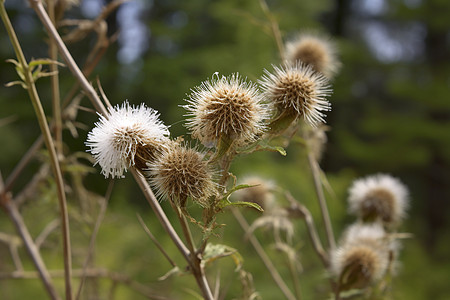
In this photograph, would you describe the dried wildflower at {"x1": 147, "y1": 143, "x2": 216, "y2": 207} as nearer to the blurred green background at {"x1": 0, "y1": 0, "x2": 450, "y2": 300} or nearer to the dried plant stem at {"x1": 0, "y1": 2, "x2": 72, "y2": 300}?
the dried plant stem at {"x1": 0, "y1": 2, "x2": 72, "y2": 300}

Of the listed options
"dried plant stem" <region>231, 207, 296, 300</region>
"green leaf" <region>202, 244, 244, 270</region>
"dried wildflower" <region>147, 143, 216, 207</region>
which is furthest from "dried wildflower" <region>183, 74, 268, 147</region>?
"dried plant stem" <region>231, 207, 296, 300</region>

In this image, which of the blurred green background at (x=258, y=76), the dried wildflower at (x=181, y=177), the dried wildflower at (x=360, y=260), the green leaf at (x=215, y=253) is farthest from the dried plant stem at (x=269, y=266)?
the blurred green background at (x=258, y=76)

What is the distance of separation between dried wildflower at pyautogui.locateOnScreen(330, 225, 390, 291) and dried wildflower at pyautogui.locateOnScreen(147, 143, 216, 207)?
35 centimetres

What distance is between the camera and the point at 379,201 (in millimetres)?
1130

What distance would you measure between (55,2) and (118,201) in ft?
15.0

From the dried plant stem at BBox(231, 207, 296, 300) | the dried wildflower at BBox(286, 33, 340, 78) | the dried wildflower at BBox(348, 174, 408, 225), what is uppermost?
the dried wildflower at BBox(286, 33, 340, 78)

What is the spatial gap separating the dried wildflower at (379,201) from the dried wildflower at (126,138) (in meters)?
0.71

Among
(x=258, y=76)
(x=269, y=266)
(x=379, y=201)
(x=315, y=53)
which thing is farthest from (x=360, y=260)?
(x=258, y=76)

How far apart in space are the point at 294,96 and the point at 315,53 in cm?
55

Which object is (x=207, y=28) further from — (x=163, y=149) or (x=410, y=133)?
(x=163, y=149)

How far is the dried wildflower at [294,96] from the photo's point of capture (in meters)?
0.67

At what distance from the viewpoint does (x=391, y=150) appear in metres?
7.26

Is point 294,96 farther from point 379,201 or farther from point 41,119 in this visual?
point 379,201

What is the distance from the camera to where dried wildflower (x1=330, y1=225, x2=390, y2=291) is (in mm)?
845
